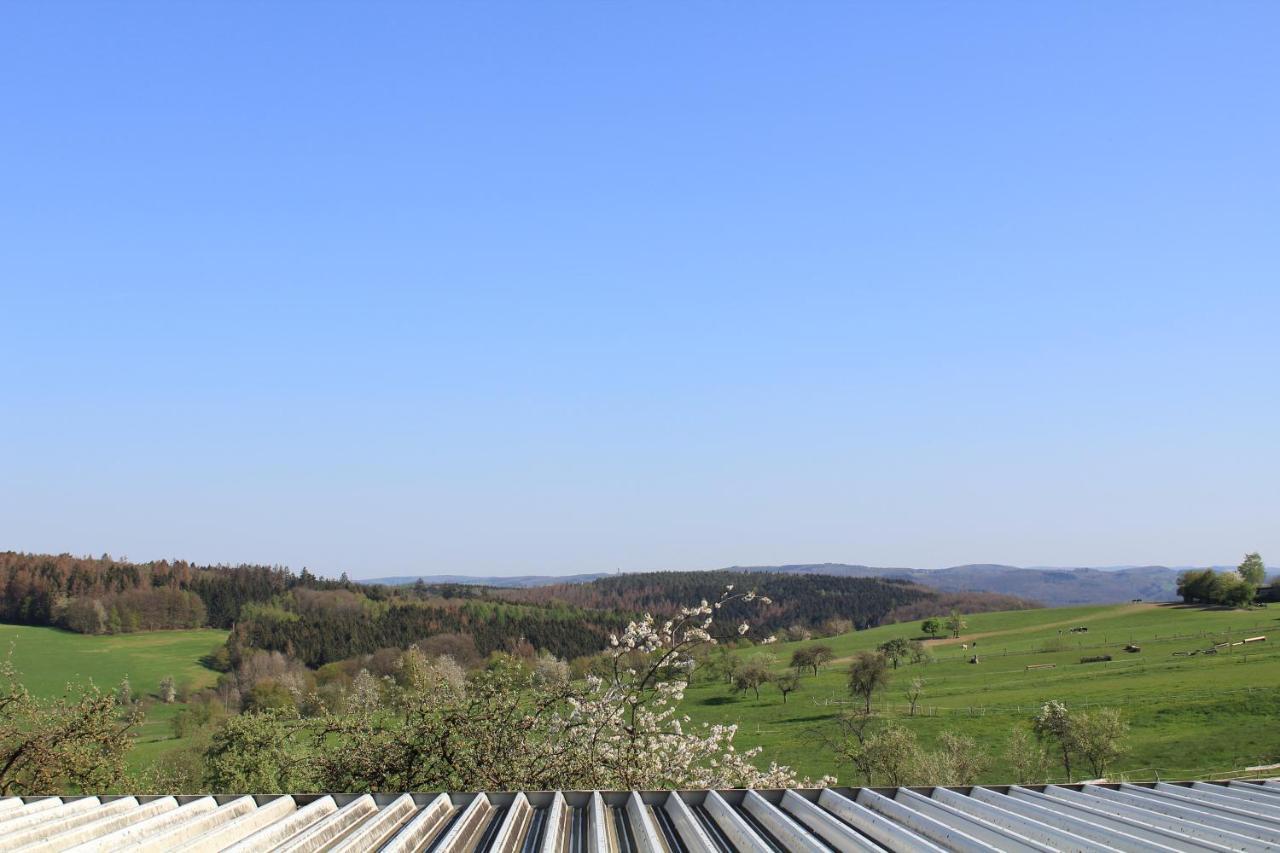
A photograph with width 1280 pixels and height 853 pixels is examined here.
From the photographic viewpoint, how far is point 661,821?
26.5ft

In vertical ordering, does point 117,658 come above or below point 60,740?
below

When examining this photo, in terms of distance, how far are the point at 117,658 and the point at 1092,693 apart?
10574 centimetres

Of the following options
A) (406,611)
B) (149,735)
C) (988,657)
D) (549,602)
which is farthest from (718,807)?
(549,602)

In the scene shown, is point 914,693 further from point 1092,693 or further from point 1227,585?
point 1227,585

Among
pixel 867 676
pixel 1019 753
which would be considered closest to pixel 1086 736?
pixel 1019 753

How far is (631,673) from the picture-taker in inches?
616

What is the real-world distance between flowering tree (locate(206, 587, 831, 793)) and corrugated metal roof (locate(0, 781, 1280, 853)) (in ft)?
16.6

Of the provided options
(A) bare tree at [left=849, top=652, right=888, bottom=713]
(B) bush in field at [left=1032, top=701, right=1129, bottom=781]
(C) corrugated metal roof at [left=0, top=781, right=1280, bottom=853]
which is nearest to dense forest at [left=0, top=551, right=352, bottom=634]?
(A) bare tree at [left=849, top=652, right=888, bottom=713]

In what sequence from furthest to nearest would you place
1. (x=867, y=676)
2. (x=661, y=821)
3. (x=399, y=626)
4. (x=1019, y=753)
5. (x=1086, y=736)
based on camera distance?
(x=399, y=626), (x=867, y=676), (x=1019, y=753), (x=1086, y=736), (x=661, y=821)

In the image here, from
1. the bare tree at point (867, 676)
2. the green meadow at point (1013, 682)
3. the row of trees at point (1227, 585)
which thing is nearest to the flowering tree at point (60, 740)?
the green meadow at point (1013, 682)

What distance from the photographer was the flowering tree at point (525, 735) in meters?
14.0

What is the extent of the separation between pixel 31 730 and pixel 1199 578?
5153 inches

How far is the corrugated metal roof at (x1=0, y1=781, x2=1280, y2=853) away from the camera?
6348 millimetres

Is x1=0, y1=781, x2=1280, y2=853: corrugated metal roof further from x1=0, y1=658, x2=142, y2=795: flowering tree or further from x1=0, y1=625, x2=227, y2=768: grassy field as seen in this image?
x1=0, y1=625, x2=227, y2=768: grassy field
